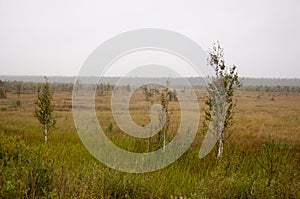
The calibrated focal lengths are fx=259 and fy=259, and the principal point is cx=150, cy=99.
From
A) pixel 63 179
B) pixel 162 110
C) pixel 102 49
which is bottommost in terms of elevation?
pixel 63 179

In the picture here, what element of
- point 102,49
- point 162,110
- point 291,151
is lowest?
point 291,151

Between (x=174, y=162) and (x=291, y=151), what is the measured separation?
225 inches

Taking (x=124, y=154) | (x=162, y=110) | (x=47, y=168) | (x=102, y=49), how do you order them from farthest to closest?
(x=162, y=110) < (x=124, y=154) < (x=102, y=49) < (x=47, y=168)

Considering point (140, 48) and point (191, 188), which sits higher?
point (140, 48)

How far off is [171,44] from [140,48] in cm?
93

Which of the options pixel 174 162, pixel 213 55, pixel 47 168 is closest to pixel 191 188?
pixel 174 162

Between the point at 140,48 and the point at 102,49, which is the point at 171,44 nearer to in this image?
the point at 140,48

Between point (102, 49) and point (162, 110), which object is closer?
point (102, 49)

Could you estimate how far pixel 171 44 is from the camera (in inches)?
300

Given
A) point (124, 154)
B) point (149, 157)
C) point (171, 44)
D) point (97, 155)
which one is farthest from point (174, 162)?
point (171, 44)

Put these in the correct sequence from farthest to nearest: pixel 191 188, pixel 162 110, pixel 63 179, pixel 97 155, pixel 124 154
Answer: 1. pixel 162 110
2. pixel 124 154
3. pixel 97 155
4. pixel 191 188
5. pixel 63 179

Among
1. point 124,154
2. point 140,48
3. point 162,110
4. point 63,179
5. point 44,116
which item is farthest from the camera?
point 44,116

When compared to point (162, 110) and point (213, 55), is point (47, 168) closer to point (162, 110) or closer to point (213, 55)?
point (162, 110)

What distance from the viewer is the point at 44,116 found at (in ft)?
35.4
